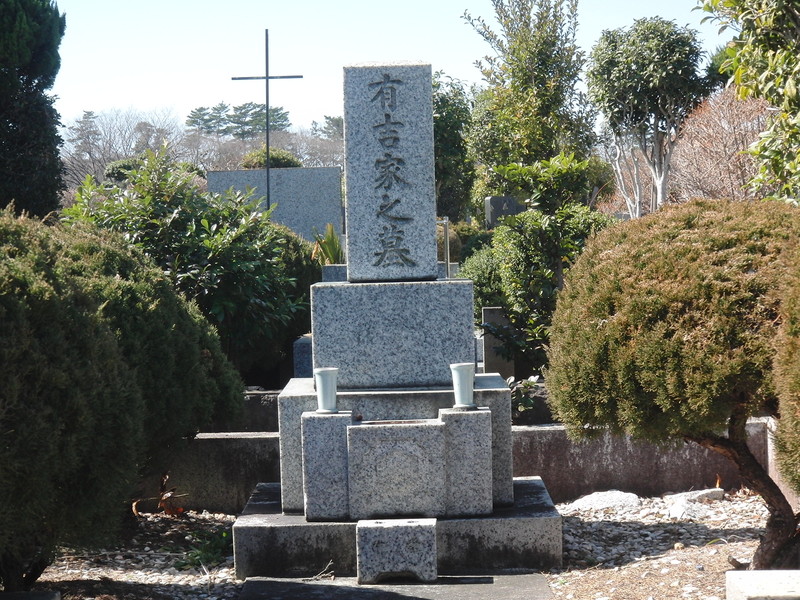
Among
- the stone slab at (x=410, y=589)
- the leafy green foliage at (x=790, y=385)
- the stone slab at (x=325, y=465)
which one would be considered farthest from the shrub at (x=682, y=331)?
the stone slab at (x=325, y=465)

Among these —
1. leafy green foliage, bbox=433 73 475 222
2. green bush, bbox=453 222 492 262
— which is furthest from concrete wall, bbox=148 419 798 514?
leafy green foliage, bbox=433 73 475 222

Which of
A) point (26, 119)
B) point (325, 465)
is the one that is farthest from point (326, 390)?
point (26, 119)

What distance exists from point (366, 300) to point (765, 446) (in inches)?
121

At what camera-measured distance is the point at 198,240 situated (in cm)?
826

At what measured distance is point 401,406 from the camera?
5793 mm

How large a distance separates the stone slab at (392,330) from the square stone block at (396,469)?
570 millimetres

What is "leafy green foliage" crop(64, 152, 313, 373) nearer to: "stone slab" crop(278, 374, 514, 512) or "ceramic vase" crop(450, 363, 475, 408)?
"stone slab" crop(278, 374, 514, 512)

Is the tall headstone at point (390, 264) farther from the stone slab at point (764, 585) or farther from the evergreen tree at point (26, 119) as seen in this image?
the evergreen tree at point (26, 119)

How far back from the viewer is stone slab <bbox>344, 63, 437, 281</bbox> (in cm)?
610

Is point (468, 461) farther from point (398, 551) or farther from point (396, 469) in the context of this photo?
point (398, 551)

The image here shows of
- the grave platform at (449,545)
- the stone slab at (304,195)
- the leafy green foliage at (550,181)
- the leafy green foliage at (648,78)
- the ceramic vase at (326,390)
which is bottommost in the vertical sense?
the grave platform at (449,545)

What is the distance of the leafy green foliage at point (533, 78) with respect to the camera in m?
17.5

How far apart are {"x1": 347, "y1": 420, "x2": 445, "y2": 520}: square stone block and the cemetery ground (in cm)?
81

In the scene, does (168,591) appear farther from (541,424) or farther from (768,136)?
(768,136)
